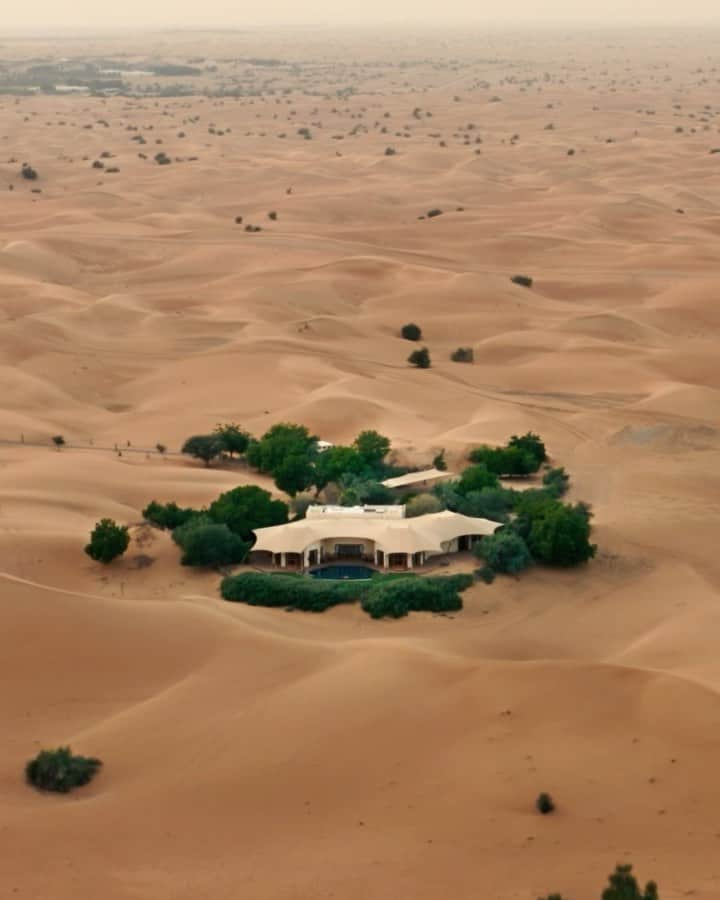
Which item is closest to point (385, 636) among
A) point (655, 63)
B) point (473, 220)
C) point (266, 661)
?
point (266, 661)

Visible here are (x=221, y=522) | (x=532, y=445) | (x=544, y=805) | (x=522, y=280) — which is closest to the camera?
(x=544, y=805)

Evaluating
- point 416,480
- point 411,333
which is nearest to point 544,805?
point 416,480

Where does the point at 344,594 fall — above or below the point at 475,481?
below

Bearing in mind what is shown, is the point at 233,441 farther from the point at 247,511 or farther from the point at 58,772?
the point at 58,772

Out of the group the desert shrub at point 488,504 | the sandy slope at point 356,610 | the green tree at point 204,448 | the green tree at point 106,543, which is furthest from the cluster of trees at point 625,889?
the green tree at point 204,448

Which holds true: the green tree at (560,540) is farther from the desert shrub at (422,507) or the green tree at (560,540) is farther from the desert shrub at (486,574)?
the desert shrub at (422,507)

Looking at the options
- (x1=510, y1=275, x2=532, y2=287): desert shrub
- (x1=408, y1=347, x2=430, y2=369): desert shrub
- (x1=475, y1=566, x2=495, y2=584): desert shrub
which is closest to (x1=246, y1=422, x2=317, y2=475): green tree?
(x1=475, y1=566, x2=495, y2=584): desert shrub

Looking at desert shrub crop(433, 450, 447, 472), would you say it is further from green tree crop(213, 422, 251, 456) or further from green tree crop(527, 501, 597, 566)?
green tree crop(527, 501, 597, 566)
